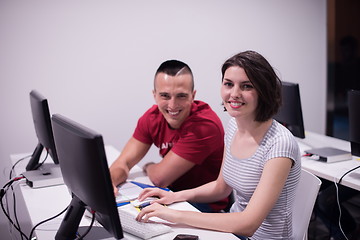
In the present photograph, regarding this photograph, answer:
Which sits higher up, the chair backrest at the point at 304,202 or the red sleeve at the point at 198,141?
the red sleeve at the point at 198,141

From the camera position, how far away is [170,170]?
7.30ft

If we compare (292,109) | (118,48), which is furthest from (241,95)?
(118,48)

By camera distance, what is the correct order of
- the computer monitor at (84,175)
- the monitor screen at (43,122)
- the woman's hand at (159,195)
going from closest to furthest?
the computer monitor at (84,175) → the woman's hand at (159,195) → the monitor screen at (43,122)

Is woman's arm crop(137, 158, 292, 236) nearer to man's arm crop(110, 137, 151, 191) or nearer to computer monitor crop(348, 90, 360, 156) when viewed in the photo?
man's arm crop(110, 137, 151, 191)

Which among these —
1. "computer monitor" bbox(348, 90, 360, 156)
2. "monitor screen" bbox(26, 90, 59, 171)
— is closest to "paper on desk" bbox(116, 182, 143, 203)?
"monitor screen" bbox(26, 90, 59, 171)

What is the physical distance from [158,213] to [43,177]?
95cm

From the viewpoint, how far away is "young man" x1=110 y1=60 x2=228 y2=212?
2244mm

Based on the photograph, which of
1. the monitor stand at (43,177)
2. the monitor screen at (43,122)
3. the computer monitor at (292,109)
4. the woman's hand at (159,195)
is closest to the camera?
the woman's hand at (159,195)

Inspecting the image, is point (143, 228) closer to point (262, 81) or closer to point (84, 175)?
point (84, 175)

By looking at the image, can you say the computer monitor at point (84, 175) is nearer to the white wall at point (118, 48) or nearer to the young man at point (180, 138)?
the young man at point (180, 138)

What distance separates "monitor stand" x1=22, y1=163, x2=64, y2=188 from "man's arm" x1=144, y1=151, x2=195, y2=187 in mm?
541

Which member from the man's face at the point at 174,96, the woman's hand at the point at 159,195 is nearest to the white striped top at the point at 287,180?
the woman's hand at the point at 159,195

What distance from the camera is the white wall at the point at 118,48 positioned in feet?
10.7

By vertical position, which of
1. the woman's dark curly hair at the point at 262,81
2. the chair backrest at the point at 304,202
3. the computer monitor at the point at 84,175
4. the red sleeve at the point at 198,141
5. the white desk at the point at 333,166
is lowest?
the white desk at the point at 333,166
